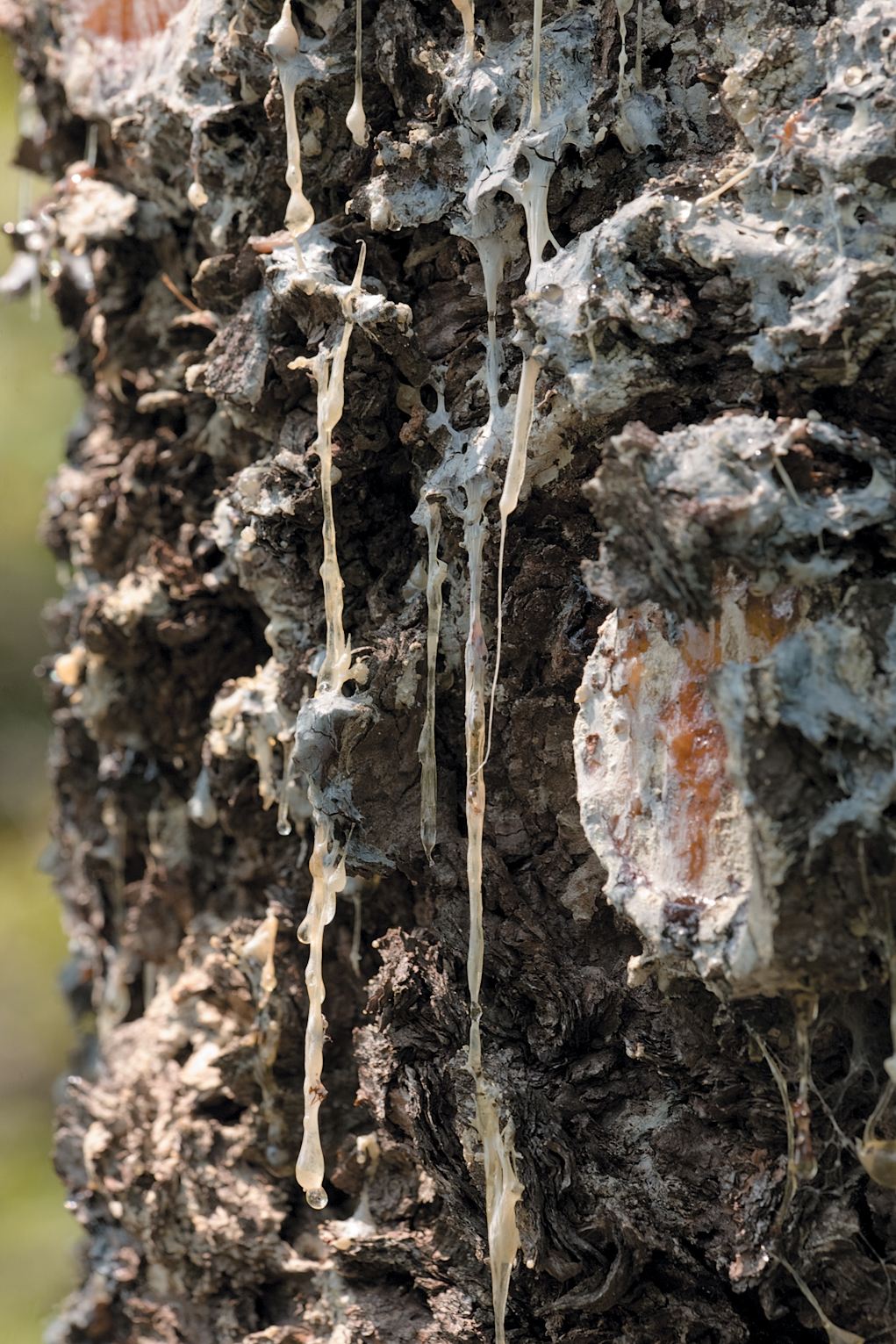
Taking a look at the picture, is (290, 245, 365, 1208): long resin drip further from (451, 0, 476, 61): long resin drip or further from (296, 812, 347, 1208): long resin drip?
(451, 0, 476, 61): long resin drip

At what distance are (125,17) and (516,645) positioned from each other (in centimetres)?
89

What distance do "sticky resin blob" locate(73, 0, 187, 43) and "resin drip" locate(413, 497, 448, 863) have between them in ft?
2.20

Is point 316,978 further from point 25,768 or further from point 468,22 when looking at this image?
point 25,768

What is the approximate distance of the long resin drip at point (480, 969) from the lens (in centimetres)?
83

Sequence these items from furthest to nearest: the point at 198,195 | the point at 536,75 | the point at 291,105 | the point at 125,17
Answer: the point at 125,17 < the point at 198,195 < the point at 291,105 < the point at 536,75

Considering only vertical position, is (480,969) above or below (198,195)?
below

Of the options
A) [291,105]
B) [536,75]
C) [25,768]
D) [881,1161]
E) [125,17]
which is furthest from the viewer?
[25,768]

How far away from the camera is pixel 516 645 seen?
0.86 meters

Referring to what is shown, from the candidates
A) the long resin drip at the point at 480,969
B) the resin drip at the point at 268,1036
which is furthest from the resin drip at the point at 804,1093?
the resin drip at the point at 268,1036

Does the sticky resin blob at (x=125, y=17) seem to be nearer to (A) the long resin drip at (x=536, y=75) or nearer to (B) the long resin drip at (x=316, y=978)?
(A) the long resin drip at (x=536, y=75)

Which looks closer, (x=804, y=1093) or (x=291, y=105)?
(x=804, y=1093)

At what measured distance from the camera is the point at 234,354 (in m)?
0.98

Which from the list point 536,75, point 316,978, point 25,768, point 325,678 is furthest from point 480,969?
point 25,768

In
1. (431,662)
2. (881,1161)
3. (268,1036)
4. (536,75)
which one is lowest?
(881,1161)
